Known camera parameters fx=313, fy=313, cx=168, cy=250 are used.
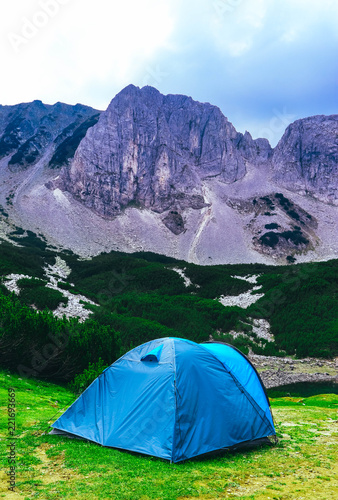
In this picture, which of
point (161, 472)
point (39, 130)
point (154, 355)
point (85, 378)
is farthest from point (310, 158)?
point (161, 472)

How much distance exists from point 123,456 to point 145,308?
33.7 m

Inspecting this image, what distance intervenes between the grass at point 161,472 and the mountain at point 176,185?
74977 millimetres

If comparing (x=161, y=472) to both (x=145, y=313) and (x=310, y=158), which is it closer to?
(x=145, y=313)

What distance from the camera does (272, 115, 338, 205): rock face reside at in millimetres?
118812

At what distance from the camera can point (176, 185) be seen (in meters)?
113

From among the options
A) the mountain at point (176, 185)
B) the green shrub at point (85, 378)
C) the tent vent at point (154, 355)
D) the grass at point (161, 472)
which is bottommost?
the green shrub at point (85, 378)

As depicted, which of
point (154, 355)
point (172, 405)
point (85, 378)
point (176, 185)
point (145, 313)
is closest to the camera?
point (172, 405)

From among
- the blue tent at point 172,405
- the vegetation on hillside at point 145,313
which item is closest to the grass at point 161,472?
the blue tent at point 172,405

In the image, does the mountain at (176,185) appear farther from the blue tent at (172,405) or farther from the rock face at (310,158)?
the blue tent at (172,405)

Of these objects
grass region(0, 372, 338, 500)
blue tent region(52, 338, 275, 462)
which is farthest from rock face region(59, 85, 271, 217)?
grass region(0, 372, 338, 500)

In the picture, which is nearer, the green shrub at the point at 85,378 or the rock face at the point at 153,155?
the green shrub at the point at 85,378

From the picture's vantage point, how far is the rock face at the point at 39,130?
407 feet

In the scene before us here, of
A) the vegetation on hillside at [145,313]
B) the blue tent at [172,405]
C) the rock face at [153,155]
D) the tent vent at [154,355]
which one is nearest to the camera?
the blue tent at [172,405]

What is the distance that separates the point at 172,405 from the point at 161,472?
1694 millimetres
